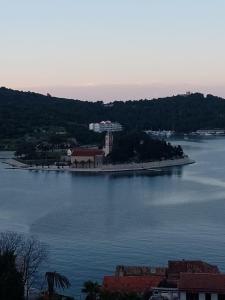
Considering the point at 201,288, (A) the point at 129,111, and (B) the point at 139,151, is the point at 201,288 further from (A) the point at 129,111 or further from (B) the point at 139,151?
(A) the point at 129,111

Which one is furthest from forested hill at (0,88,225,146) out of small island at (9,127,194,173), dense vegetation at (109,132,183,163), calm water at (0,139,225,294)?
calm water at (0,139,225,294)

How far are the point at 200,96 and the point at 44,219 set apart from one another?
46.0 m

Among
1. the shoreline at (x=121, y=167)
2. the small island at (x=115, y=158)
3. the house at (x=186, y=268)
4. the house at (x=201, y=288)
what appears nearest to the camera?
the house at (x=201, y=288)

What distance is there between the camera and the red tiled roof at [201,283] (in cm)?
465

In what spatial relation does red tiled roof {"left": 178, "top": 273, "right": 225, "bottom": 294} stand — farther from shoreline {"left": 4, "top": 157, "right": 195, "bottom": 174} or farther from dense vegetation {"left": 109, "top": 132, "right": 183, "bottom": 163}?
dense vegetation {"left": 109, "top": 132, "right": 183, "bottom": 163}

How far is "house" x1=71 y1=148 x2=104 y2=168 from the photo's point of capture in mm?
22641

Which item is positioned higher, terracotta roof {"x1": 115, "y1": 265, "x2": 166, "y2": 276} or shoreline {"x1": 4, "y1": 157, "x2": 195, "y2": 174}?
terracotta roof {"x1": 115, "y1": 265, "x2": 166, "y2": 276}

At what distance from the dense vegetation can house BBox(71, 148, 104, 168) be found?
18.0 inches

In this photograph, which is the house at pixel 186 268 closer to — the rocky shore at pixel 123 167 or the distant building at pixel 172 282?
the distant building at pixel 172 282

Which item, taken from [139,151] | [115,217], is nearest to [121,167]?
[139,151]

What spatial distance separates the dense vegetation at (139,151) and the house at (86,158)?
46cm

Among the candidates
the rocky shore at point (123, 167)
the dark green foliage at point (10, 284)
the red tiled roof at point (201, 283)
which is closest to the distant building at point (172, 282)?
the red tiled roof at point (201, 283)

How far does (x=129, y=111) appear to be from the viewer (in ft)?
170

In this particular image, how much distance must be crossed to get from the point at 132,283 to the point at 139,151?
59.7ft
